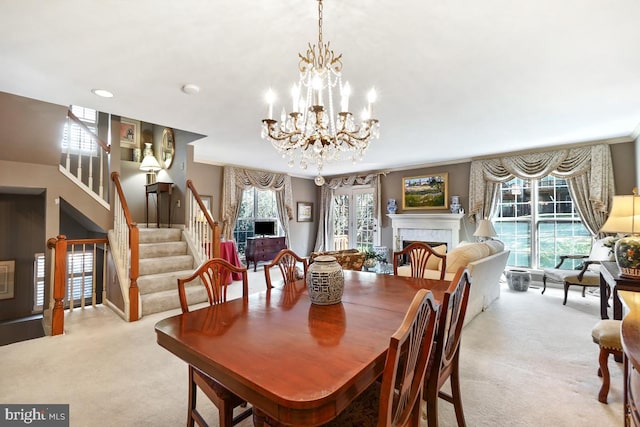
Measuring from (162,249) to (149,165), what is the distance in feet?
5.25

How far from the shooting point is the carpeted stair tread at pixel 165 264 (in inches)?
159

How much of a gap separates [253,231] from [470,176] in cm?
505

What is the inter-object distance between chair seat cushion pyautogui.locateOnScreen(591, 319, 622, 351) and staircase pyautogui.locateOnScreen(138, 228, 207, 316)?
408 centimetres

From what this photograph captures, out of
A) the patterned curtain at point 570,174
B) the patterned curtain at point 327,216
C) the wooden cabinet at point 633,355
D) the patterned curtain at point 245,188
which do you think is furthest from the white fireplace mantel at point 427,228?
the wooden cabinet at point 633,355

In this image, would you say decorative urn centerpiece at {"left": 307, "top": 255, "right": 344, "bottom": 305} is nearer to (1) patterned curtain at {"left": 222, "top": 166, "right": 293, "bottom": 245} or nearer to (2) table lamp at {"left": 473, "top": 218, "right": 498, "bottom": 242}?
(2) table lamp at {"left": 473, "top": 218, "right": 498, "bottom": 242}

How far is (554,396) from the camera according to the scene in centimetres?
201

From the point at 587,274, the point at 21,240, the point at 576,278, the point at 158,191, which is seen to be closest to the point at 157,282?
the point at 158,191

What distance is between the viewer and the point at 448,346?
155 cm

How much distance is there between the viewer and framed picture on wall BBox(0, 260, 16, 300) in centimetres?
444

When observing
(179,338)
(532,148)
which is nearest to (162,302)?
(179,338)

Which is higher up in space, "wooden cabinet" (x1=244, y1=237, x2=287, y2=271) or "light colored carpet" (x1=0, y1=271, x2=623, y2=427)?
"wooden cabinet" (x1=244, y1=237, x2=287, y2=271)

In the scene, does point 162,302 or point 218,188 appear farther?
point 218,188

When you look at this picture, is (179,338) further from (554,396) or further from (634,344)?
(554,396)

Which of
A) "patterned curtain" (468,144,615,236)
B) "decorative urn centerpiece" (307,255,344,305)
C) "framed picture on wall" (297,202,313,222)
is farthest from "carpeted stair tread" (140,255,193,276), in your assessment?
"patterned curtain" (468,144,615,236)
